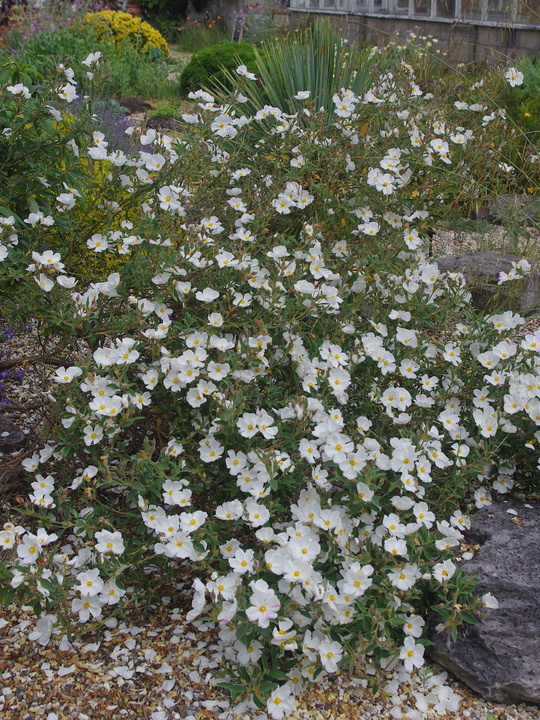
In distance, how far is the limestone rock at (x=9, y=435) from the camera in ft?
9.08

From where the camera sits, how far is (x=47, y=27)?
1036 centimetres

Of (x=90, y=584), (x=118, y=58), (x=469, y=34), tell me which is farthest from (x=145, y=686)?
(x=469, y=34)

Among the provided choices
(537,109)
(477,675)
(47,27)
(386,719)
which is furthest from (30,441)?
(47,27)

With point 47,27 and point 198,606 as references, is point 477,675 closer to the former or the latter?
point 198,606

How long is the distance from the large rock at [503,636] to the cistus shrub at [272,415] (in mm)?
97

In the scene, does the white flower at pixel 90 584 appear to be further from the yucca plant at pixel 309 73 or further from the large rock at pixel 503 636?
the yucca plant at pixel 309 73

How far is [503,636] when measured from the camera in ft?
6.52

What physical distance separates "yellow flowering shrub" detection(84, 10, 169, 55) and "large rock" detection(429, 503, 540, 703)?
1105 cm

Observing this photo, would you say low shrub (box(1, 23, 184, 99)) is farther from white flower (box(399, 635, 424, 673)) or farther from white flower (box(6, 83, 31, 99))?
white flower (box(399, 635, 424, 673))

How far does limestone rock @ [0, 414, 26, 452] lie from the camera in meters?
2.77

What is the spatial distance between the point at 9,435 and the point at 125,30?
1067 cm

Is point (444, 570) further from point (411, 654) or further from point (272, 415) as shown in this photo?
point (272, 415)

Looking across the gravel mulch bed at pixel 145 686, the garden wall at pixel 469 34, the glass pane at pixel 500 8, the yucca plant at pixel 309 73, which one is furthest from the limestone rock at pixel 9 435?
the garden wall at pixel 469 34

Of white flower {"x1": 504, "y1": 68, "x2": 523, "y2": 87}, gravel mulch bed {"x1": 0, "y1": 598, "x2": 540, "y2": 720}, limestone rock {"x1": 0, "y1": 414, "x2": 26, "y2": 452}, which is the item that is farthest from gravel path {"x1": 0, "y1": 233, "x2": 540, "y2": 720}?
white flower {"x1": 504, "y1": 68, "x2": 523, "y2": 87}
